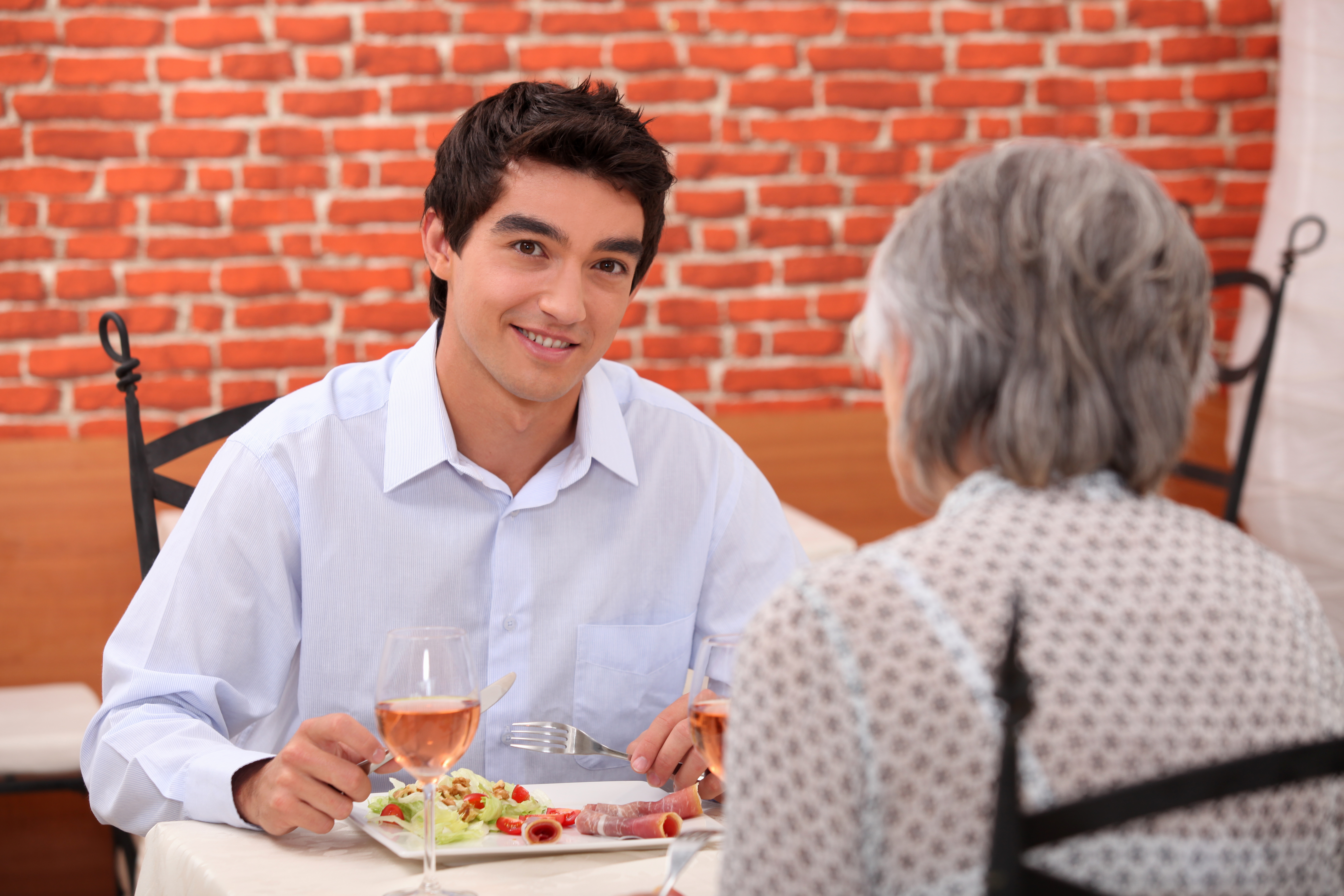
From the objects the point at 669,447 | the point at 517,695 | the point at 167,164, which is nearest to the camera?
the point at 517,695

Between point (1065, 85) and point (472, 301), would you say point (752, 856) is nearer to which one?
point (472, 301)

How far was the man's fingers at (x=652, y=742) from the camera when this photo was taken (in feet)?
3.64

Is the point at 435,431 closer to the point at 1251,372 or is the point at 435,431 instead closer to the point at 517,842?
the point at 517,842

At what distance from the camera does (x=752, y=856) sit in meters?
0.62

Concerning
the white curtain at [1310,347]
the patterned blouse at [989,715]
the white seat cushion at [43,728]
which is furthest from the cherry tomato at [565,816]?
the white curtain at [1310,347]

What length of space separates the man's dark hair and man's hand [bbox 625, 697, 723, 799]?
639 mm

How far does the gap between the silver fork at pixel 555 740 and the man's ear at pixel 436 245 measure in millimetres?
695

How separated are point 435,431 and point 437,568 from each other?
0.16m

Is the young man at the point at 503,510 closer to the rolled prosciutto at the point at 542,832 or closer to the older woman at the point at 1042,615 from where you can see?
the rolled prosciutto at the point at 542,832

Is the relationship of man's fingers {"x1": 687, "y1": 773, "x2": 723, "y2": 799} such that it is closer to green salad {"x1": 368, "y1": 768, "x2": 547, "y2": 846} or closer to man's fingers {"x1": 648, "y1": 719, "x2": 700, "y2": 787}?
man's fingers {"x1": 648, "y1": 719, "x2": 700, "y2": 787}

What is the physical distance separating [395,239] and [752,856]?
7.33ft

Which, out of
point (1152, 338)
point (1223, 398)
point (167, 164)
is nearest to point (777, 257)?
point (1223, 398)

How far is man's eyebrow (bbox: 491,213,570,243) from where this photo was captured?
55.2 inches

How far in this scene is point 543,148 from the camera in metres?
1.41
